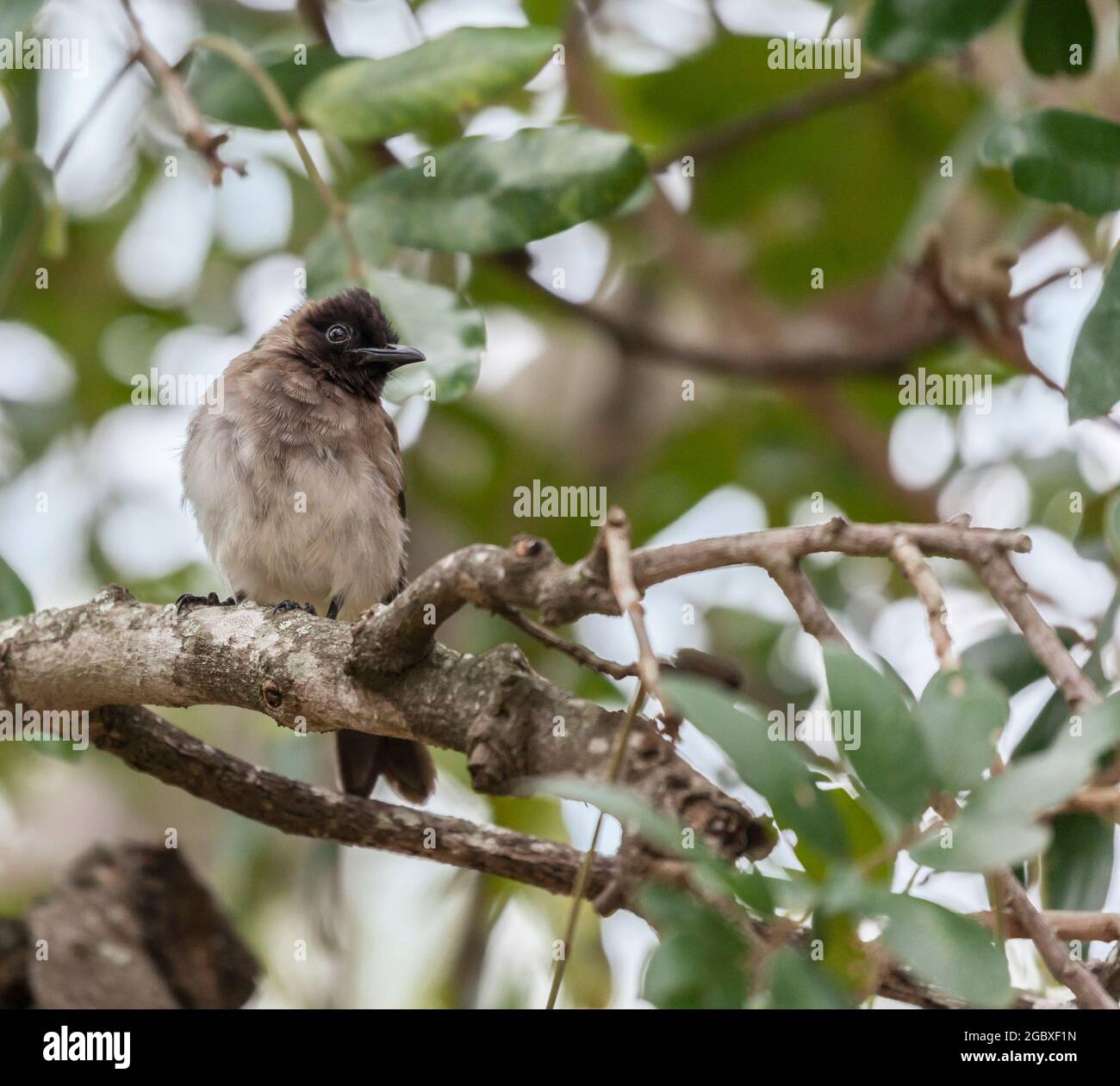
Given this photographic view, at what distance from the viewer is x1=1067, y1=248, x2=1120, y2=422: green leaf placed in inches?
90.9

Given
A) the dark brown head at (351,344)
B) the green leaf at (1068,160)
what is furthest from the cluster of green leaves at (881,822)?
the dark brown head at (351,344)

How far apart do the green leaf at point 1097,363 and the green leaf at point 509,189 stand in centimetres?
110

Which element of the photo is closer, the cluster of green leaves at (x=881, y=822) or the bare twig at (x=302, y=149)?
the cluster of green leaves at (x=881, y=822)

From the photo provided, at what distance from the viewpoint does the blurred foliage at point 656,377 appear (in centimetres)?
146

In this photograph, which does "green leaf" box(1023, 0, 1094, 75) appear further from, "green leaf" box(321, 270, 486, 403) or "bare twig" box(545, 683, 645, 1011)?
"bare twig" box(545, 683, 645, 1011)

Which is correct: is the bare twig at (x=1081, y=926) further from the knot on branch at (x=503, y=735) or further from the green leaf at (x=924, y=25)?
the green leaf at (x=924, y=25)

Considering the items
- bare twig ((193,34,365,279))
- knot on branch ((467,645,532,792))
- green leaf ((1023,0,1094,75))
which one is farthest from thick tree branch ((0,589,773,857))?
green leaf ((1023,0,1094,75))

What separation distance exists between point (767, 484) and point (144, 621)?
121 inches

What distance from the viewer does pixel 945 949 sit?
1368mm

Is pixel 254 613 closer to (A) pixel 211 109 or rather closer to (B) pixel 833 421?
(A) pixel 211 109

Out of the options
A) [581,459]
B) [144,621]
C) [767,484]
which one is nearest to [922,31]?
[144,621]

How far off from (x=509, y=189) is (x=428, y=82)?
0.29 meters

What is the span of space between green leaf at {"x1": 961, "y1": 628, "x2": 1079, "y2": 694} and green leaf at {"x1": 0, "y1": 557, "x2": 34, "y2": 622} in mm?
2042
